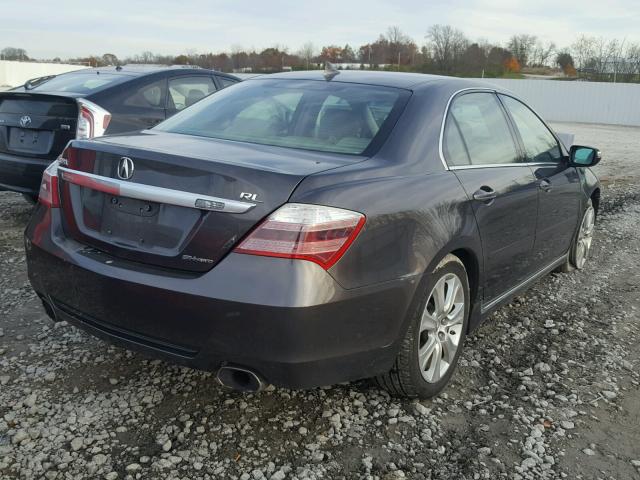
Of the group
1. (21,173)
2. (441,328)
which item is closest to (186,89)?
(21,173)

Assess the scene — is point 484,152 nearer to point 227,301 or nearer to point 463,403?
point 463,403

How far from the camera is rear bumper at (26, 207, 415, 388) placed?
2.21 metres

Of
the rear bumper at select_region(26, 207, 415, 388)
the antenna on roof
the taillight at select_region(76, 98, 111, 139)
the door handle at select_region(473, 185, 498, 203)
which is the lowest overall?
the rear bumper at select_region(26, 207, 415, 388)

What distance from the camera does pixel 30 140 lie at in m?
5.47

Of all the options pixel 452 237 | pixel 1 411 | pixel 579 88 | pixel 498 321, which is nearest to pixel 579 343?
pixel 498 321

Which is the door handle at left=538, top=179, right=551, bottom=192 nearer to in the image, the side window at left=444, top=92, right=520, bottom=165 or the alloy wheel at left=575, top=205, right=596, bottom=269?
the side window at left=444, top=92, right=520, bottom=165

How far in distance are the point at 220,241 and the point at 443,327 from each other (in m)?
1.30

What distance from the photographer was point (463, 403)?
3.02m

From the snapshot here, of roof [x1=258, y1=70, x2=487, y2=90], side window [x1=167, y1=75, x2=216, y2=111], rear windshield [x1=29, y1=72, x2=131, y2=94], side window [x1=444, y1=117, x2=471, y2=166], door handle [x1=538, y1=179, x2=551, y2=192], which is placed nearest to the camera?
side window [x1=444, y1=117, x2=471, y2=166]

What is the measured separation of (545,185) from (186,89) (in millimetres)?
4088

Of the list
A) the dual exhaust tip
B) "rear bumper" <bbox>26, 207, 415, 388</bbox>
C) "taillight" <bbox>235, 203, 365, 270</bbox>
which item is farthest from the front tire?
the dual exhaust tip

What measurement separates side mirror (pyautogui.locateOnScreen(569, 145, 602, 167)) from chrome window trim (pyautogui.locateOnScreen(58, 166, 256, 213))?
3.04 metres

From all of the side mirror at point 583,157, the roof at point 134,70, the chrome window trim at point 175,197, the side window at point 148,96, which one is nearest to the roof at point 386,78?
the side mirror at point 583,157

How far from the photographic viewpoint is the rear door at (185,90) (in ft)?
20.7
